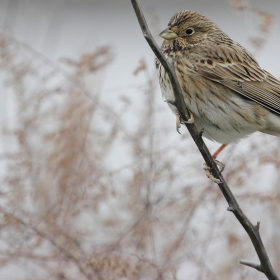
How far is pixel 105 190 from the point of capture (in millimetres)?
4359

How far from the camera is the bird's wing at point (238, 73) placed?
4375 mm

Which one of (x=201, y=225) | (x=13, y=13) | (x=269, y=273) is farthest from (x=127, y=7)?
(x=269, y=273)

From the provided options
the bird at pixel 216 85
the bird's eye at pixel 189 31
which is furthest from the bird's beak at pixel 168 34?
the bird's eye at pixel 189 31

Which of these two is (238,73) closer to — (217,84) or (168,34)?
(217,84)

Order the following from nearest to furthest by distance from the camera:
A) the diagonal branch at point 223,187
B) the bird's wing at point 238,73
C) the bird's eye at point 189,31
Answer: the diagonal branch at point 223,187 → the bird's wing at point 238,73 → the bird's eye at point 189,31

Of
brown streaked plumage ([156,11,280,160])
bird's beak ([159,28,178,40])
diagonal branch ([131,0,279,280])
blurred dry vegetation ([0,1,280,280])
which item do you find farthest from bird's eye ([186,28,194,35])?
diagonal branch ([131,0,279,280])

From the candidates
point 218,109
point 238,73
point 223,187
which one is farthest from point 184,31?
point 223,187

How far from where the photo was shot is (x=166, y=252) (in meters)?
4.47

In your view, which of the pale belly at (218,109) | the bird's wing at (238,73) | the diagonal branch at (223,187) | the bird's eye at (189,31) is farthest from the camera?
the bird's eye at (189,31)

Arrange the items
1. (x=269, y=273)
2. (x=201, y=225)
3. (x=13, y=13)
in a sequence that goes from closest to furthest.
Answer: (x=269, y=273) < (x=201, y=225) < (x=13, y=13)

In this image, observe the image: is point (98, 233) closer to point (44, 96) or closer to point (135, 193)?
point (135, 193)

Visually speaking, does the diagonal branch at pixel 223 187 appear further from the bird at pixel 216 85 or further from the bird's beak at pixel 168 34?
the bird's beak at pixel 168 34

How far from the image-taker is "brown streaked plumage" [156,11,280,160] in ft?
13.8

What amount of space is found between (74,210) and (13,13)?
223cm
